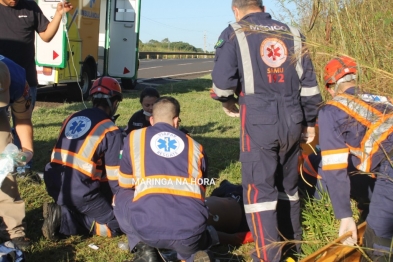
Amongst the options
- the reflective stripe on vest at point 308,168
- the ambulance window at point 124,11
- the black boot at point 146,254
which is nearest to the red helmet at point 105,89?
the black boot at point 146,254

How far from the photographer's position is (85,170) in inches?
172

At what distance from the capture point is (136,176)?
3.58 meters

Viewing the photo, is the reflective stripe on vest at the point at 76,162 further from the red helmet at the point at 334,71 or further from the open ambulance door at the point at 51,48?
the open ambulance door at the point at 51,48

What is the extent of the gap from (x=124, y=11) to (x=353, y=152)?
40.8 feet

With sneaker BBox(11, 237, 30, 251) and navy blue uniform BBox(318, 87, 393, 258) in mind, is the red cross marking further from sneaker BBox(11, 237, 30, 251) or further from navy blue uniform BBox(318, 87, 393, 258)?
sneaker BBox(11, 237, 30, 251)

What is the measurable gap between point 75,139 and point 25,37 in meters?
1.76

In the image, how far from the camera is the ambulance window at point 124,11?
1491cm

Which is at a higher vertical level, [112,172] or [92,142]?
[92,142]

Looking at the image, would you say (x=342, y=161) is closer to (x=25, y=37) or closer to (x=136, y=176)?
(x=136, y=176)

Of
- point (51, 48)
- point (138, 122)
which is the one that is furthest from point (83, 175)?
point (51, 48)

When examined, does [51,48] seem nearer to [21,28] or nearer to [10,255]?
[21,28]

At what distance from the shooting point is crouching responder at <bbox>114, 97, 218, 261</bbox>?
3.42 metres

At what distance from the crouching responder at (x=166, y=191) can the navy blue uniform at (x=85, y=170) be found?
650 mm

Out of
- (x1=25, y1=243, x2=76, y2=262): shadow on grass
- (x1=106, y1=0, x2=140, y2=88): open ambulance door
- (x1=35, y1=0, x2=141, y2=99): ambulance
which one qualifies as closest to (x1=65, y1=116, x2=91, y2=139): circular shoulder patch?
(x1=25, y1=243, x2=76, y2=262): shadow on grass
